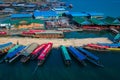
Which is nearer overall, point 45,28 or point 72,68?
point 72,68

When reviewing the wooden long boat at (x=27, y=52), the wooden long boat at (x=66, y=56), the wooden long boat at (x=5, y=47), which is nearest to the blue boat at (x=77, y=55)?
the wooden long boat at (x=66, y=56)

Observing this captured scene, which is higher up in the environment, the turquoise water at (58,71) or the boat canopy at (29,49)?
the boat canopy at (29,49)

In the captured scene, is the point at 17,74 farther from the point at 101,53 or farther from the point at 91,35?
the point at 91,35

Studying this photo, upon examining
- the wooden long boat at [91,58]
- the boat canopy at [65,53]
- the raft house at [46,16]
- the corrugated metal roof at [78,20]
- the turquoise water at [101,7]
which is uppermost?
the turquoise water at [101,7]

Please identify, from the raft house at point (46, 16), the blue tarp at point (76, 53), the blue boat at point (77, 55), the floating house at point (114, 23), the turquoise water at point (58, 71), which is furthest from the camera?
the raft house at point (46, 16)

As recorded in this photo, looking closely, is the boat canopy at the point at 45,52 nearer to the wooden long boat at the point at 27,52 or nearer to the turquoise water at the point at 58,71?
the turquoise water at the point at 58,71

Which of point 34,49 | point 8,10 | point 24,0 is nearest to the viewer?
point 34,49

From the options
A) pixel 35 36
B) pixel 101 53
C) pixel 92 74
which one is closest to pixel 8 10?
pixel 35 36

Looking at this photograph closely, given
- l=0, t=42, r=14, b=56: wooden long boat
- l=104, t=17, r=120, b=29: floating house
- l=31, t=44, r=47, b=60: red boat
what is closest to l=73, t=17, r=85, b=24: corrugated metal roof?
l=104, t=17, r=120, b=29: floating house
